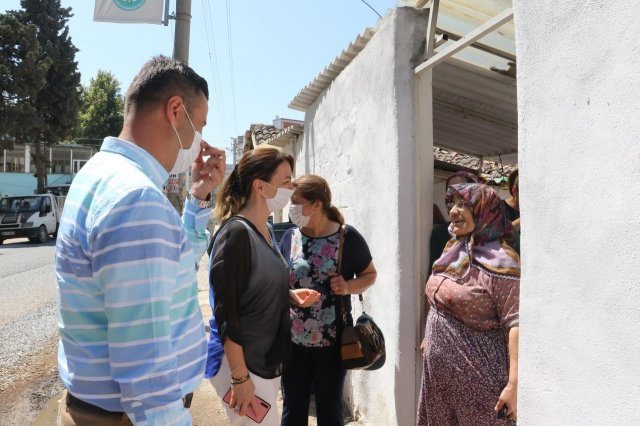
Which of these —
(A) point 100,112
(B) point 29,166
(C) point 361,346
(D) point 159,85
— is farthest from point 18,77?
(D) point 159,85

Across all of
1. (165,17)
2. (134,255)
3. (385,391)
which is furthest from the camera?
(165,17)

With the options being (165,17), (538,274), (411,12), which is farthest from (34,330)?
(538,274)

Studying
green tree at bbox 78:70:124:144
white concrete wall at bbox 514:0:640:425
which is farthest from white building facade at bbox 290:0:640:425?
green tree at bbox 78:70:124:144

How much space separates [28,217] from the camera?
19.8m

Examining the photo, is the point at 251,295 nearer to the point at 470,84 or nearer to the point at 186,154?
the point at 186,154

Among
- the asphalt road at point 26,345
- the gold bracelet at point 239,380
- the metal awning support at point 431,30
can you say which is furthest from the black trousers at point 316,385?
the asphalt road at point 26,345

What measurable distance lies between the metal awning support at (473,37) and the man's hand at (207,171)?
149cm

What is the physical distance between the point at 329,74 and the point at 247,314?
3568 millimetres

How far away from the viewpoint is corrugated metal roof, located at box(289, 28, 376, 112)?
14.4 ft

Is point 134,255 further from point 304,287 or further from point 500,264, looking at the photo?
point 304,287

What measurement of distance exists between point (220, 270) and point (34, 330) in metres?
5.66

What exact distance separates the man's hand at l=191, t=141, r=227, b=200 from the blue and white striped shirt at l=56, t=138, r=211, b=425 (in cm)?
80

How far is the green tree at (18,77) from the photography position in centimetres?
2448

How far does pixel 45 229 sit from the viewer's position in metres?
20.4
